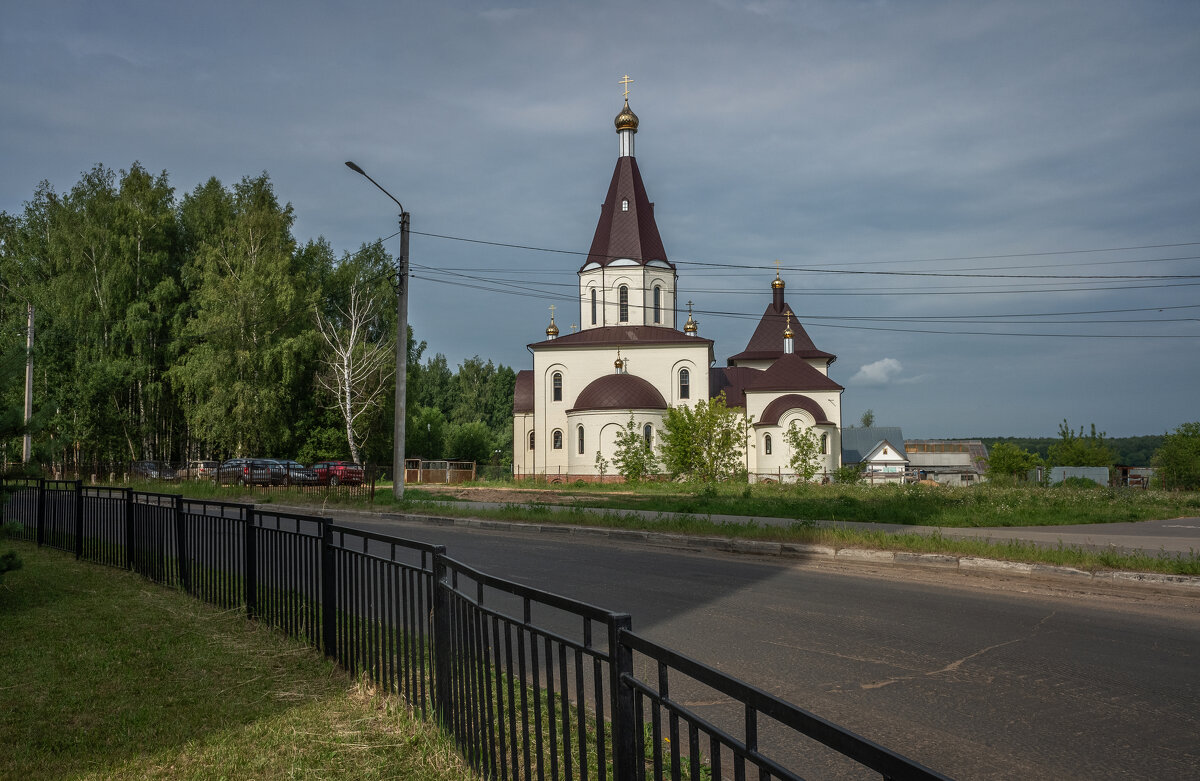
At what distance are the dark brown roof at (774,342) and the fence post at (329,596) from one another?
5700 centimetres

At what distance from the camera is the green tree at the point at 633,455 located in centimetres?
4296

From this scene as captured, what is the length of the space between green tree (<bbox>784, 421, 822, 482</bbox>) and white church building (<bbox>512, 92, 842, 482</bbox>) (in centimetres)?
135

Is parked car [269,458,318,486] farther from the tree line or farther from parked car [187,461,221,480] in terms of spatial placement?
the tree line

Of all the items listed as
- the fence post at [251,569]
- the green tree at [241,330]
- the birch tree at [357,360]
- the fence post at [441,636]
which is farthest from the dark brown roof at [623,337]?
the fence post at [441,636]

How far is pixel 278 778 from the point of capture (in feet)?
12.9

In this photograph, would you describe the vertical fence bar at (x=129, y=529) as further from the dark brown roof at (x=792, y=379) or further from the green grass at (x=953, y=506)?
the dark brown roof at (x=792, y=379)

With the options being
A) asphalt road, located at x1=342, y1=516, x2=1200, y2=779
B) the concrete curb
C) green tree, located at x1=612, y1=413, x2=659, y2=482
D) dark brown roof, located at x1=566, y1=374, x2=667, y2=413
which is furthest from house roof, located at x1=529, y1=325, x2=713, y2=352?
asphalt road, located at x1=342, y1=516, x2=1200, y2=779

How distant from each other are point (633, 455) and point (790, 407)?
10928 mm

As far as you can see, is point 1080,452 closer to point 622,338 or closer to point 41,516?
point 622,338

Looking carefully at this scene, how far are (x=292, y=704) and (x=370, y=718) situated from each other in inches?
25.5

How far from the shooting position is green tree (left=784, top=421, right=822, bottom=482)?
41.4 meters

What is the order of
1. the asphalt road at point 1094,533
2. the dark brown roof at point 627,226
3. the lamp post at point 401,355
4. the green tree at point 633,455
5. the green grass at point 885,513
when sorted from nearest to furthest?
the green grass at point 885,513 → the asphalt road at point 1094,533 → the lamp post at point 401,355 → the green tree at point 633,455 → the dark brown roof at point 627,226

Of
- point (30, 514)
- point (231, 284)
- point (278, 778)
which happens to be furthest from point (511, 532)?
point (231, 284)

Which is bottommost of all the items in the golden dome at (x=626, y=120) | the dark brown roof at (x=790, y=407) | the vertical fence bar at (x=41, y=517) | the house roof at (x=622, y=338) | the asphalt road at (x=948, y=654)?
the asphalt road at (x=948, y=654)
